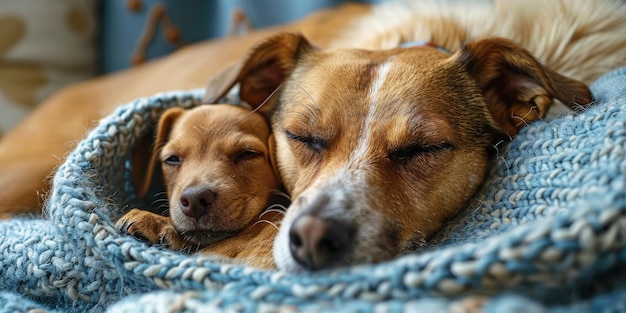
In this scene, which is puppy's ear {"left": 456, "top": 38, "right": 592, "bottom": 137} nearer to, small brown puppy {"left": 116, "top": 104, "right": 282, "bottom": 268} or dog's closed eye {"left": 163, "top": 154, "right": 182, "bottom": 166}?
small brown puppy {"left": 116, "top": 104, "right": 282, "bottom": 268}

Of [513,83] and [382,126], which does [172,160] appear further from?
[513,83]

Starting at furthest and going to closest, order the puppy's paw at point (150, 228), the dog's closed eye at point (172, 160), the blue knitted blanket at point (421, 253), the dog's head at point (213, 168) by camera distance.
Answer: the dog's closed eye at point (172, 160), the dog's head at point (213, 168), the puppy's paw at point (150, 228), the blue knitted blanket at point (421, 253)

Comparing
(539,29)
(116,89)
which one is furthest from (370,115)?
(116,89)

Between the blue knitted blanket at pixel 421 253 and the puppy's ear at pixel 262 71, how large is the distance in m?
0.22

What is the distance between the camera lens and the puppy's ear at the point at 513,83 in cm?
124

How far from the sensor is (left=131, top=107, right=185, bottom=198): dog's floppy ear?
4.81 feet

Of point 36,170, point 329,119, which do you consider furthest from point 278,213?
point 36,170

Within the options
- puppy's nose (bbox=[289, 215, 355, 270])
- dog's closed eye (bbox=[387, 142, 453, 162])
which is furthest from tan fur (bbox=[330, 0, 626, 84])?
puppy's nose (bbox=[289, 215, 355, 270])

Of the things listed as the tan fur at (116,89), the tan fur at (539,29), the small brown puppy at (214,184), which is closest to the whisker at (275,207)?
the small brown puppy at (214,184)

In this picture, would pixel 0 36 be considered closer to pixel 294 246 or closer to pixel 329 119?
pixel 329 119

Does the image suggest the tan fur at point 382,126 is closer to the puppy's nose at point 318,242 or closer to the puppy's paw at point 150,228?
the puppy's nose at point 318,242

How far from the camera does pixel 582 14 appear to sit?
175cm

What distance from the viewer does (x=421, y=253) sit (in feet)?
3.15

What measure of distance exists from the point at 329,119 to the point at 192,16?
1.75 meters
